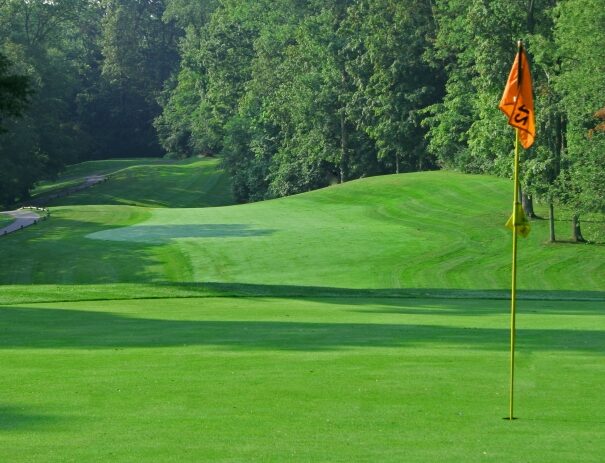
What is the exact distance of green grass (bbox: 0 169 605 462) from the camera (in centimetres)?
1102

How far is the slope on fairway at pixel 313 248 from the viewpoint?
43.1 m

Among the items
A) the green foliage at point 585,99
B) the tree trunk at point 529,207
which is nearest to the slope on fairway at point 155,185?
the tree trunk at point 529,207

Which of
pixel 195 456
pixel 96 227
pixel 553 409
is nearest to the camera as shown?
pixel 195 456

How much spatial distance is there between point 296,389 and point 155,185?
92.8 m

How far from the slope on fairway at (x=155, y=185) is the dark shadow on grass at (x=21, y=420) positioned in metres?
84.4

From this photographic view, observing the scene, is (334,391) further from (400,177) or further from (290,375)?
(400,177)

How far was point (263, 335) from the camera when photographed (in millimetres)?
19438

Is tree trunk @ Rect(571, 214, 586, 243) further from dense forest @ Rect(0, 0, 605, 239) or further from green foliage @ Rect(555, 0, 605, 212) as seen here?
green foliage @ Rect(555, 0, 605, 212)

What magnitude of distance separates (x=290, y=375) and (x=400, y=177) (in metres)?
54.7

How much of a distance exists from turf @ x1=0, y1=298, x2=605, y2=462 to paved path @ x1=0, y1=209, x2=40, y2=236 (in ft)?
111

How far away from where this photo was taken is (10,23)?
355 feet

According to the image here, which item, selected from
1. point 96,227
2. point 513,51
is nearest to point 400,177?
point 513,51

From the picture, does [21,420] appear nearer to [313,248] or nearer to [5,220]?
[313,248]

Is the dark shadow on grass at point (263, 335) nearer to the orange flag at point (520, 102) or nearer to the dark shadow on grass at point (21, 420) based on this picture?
the dark shadow on grass at point (21, 420)
